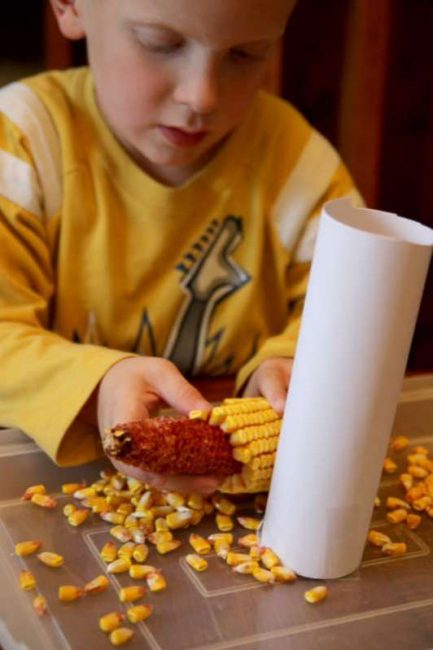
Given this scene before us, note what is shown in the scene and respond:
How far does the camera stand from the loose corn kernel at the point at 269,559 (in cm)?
69

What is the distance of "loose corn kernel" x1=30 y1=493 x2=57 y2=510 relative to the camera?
28.9 inches

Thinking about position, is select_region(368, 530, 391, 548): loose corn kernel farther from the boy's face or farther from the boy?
the boy's face

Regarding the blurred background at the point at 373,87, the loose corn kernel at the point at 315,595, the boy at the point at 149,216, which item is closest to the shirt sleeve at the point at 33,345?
the boy at the point at 149,216

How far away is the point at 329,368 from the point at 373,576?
6.4 inches

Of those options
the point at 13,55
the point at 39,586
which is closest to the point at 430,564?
the point at 39,586

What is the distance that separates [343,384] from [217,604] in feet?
0.53

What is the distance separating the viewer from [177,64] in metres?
0.87

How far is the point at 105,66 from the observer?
93cm

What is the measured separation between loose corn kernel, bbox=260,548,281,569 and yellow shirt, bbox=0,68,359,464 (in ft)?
0.88

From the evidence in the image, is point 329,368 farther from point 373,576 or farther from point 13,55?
point 13,55

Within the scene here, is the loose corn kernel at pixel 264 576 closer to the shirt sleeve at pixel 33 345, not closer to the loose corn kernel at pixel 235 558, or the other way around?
the loose corn kernel at pixel 235 558

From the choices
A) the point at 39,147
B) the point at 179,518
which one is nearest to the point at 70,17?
the point at 39,147

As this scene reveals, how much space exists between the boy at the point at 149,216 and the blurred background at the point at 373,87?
0.86ft

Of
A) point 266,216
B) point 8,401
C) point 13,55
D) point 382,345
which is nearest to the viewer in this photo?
point 382,345
